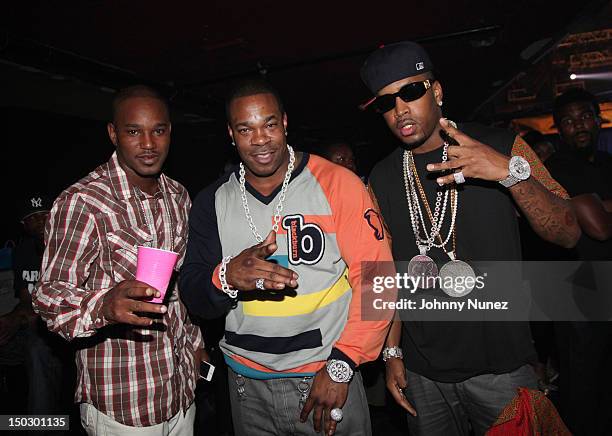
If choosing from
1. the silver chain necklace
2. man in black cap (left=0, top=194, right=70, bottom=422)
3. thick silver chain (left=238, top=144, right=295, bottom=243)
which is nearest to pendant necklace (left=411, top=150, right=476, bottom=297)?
thick silver chain (left=238, top=144, right=295, bottom=243)

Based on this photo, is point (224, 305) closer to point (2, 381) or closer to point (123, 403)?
point (123, 403)

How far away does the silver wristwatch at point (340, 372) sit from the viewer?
167cm

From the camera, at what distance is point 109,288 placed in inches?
73.9

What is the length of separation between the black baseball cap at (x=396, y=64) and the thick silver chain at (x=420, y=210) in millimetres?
375

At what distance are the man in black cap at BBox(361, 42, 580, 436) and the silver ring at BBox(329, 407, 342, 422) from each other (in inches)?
15.9

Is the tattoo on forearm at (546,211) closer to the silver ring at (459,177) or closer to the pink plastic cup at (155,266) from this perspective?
the silver ring at (459,177)

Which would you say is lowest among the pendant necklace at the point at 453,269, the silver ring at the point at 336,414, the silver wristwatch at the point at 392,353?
the silver ring at the point at 336,414

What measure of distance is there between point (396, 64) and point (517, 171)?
722 mm

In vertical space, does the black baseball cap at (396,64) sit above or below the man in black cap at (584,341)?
above

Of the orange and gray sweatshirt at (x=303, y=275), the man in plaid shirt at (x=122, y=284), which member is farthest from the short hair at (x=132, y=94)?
the orange and gray sweatshirt at (x=303, y=275)

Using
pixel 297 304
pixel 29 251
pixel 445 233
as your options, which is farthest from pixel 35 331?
pixel 445 233

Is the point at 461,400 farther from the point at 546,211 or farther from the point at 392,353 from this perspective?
the point at 546,211

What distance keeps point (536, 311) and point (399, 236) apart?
7.19ft

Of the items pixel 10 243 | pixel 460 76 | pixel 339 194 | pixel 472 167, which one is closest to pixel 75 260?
pixel 339 194
